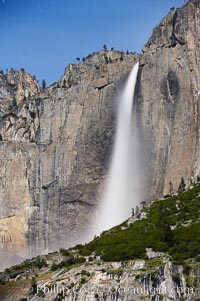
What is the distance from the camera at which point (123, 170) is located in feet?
298

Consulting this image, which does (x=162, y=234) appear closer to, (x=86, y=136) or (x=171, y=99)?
(x=171, y=99)

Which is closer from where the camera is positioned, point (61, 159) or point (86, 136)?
point (86, 136)

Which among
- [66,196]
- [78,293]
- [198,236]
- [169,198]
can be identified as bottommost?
[78,293]

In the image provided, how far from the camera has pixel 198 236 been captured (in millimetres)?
62938

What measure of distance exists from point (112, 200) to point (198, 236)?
92.9 feet

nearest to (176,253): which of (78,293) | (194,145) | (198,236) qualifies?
(198,236)

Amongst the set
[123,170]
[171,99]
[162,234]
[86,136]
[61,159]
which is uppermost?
[171,99]

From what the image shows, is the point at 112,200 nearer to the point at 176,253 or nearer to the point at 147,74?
the point at 147,74

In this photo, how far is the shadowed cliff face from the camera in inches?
3344

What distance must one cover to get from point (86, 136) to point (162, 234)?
97.3ft

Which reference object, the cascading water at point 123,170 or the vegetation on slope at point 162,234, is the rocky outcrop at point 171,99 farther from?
the vegetation on slope at point 162,234

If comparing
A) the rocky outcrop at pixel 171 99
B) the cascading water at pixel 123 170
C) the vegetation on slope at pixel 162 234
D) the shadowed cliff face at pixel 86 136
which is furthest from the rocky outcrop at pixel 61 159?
the vegetation on slope at pixel 162 234

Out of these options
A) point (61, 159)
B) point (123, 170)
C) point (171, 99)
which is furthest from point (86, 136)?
point (171, 99)

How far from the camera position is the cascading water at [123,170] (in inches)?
3531
